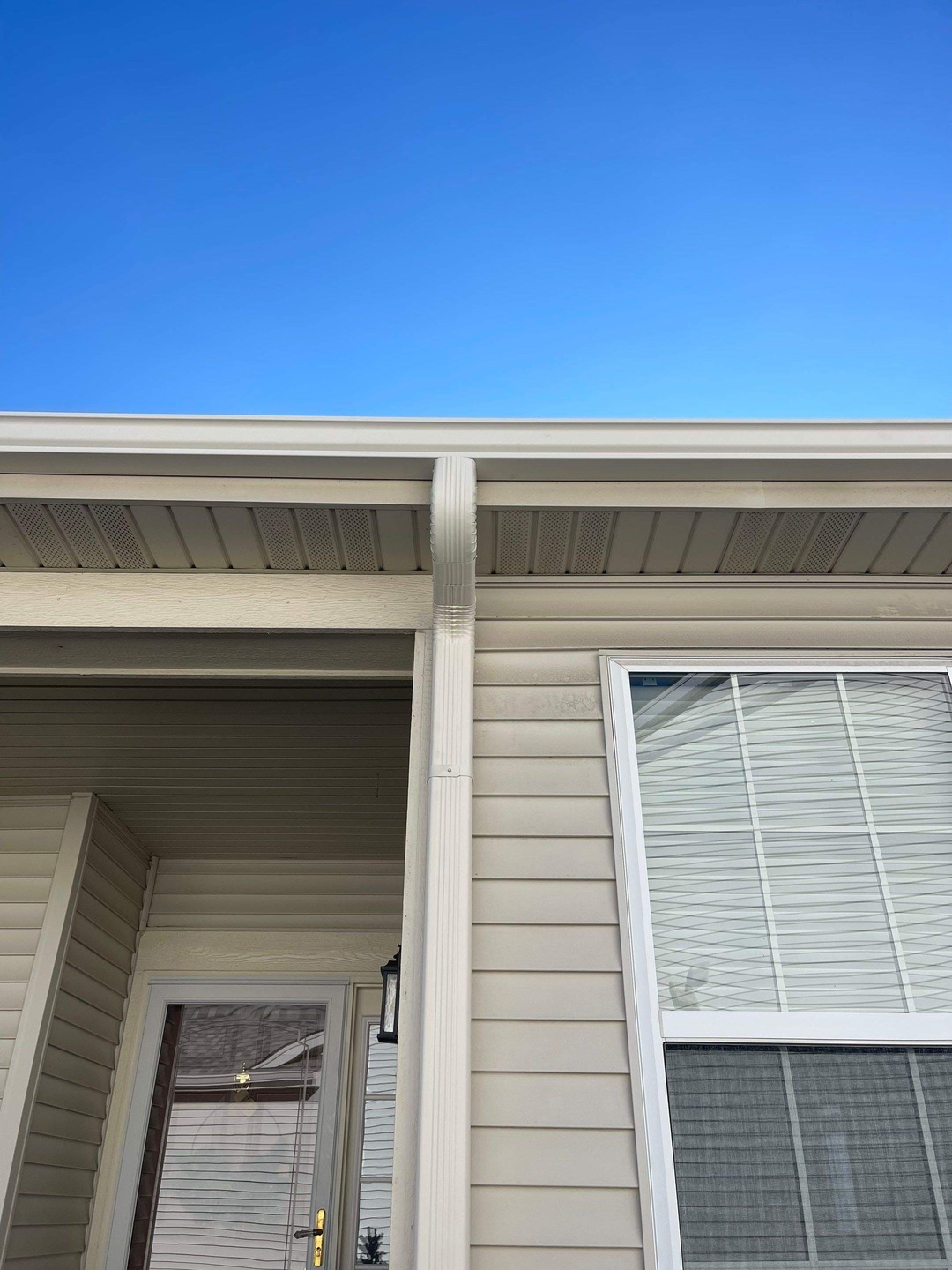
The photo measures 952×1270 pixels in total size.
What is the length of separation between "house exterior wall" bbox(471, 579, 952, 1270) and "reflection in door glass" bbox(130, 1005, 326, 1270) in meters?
2.75

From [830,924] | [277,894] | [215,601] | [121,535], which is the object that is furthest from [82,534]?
[277,894]

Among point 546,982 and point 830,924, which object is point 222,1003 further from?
point 830,924

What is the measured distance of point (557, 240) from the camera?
9.43 m

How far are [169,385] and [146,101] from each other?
3.48 metres

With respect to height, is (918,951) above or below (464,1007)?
above

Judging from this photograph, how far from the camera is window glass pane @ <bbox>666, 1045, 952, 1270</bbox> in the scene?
184 centimetres

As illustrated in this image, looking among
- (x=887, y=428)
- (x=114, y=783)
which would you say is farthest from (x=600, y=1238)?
(x=114, y=783)

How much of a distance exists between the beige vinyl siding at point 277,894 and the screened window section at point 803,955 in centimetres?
255

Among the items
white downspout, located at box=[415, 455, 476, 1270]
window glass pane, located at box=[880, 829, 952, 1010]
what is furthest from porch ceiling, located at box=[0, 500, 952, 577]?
window glass pane, located at box=[880, 829, 952, 1010]

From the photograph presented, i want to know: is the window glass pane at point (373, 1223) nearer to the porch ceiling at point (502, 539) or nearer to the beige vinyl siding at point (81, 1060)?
the beige vinyl siding at point (81, 1060)

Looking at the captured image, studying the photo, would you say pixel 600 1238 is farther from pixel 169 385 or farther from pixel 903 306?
pixel 169 385

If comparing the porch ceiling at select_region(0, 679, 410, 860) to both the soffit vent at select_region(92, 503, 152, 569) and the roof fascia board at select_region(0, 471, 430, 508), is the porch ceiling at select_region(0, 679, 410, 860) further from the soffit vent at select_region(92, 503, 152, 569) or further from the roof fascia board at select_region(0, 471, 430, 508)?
the roof fascia board at select_region(0, 471, 430, 508)

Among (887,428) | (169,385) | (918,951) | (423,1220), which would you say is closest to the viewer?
(423,1220)

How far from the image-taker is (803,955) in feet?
6.89
